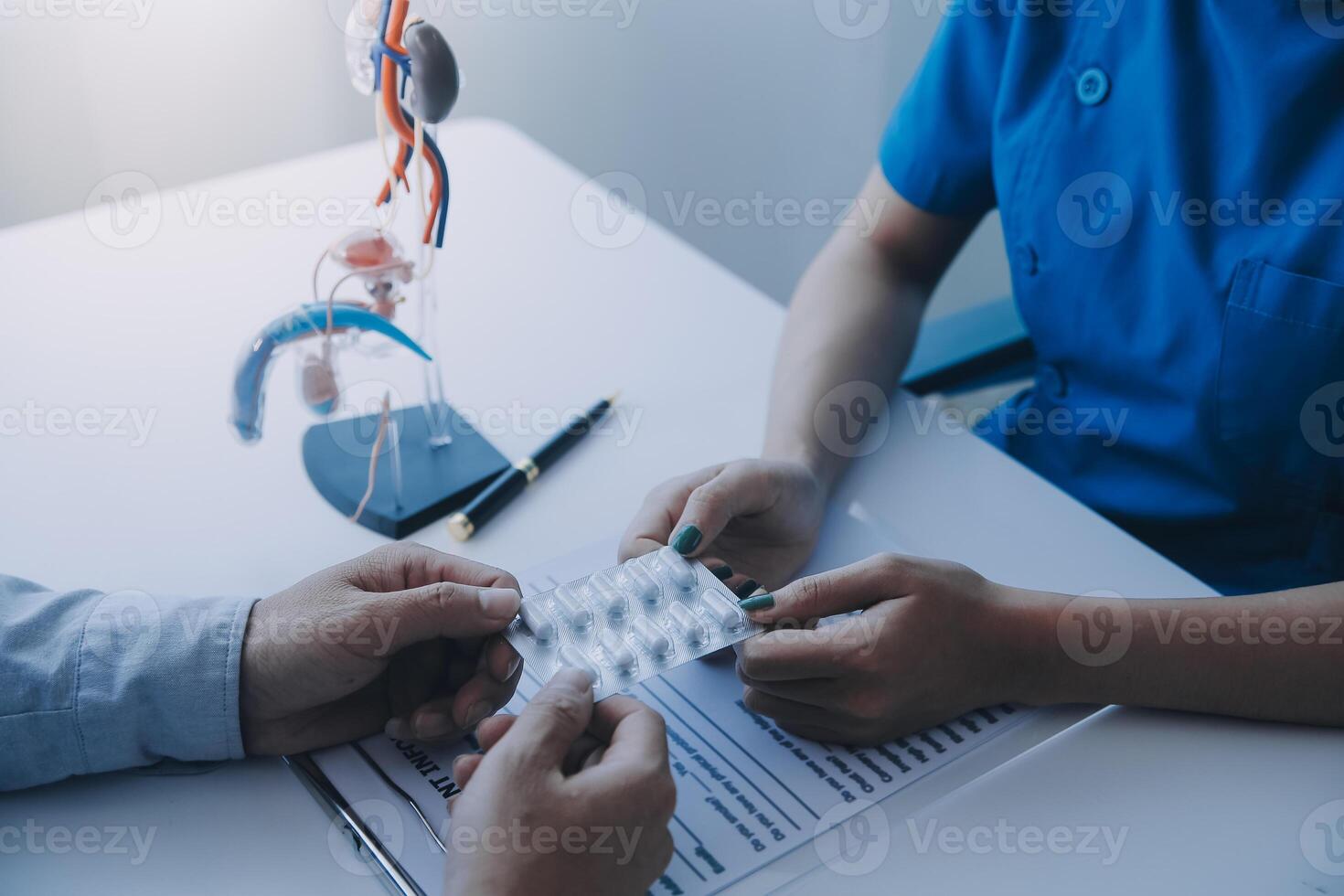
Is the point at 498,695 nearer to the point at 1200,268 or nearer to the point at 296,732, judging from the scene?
the point at 296,732

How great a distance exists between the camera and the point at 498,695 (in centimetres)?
63

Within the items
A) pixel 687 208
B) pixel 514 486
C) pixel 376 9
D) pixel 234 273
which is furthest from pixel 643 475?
pixel 687 208
